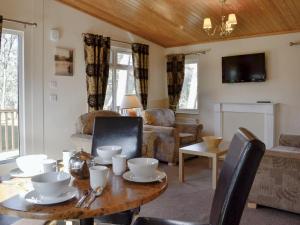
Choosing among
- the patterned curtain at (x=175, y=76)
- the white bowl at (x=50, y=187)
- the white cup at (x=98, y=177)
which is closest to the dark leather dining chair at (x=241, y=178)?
the white cup at (x=98, y=177)

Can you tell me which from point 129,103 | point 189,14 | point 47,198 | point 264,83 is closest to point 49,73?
point 129,103

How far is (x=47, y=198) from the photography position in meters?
1.19

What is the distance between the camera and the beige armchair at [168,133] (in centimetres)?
475

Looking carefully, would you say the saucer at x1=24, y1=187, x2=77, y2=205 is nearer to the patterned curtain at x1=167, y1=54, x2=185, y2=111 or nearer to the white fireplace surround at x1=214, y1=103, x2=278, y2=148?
the white fireplace surround at x1=214, y1=103, x2=278, y2=148

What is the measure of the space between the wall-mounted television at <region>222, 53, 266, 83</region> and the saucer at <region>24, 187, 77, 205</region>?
4.88 metres

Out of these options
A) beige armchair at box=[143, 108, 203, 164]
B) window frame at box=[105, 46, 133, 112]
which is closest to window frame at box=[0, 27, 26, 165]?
window frame at box=[105, 46, 133, 112]

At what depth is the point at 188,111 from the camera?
652 centimetres

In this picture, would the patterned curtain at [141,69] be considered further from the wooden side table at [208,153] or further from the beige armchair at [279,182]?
the beige armchair at [279,182]

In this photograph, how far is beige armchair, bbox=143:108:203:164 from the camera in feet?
15.6

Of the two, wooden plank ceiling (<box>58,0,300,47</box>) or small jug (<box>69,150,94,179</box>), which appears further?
wooden plank ceiling (<box>58,0,300,47</box>)

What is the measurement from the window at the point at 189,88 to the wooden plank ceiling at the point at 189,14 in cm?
83

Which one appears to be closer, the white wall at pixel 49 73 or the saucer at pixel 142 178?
the saucer at pixel 142 178

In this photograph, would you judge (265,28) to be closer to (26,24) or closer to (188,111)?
(188,111)

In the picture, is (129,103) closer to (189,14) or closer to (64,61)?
(64,61)
